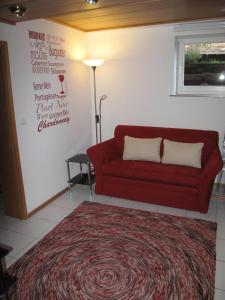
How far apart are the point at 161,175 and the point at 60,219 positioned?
4.41ft

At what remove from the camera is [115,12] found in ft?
9.95

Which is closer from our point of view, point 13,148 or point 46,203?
point 13,148

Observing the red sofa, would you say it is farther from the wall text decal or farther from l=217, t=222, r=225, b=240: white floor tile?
the wall text decal

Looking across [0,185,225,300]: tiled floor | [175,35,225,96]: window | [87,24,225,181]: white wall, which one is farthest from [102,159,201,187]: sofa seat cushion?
[175,35,225,96]: window

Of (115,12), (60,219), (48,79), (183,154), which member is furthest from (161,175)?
(115,12)

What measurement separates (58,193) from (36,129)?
103 centimetres

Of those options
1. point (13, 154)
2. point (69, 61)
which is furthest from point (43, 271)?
point (69, 61)

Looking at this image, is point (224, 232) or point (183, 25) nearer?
point (224, 232)

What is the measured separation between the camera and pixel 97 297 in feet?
6.57

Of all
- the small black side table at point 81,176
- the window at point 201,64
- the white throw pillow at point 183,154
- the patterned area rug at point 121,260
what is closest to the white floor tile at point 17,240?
the patterned area rug at point 121,260

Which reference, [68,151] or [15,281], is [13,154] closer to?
[68,151]

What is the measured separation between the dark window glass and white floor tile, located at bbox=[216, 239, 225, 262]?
216 cm

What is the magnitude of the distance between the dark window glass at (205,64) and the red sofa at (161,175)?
29.3 inches

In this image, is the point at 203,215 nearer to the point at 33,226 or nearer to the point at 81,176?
the point at 81,176
